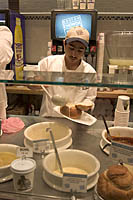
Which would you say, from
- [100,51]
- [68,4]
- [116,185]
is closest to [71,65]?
[100,51]

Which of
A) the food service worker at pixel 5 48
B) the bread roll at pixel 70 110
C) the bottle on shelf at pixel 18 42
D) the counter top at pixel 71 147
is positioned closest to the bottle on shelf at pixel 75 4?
the bottle on shelf at pixel 18 42

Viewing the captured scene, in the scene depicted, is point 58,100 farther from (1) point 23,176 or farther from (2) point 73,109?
(1) point 23,176

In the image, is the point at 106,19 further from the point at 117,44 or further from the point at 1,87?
the point at 1,87

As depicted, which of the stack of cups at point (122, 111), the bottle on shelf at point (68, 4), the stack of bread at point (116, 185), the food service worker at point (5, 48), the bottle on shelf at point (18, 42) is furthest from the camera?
the bottle on shelf at point (18, 42)

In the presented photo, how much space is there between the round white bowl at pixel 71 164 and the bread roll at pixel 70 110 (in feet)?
0.59

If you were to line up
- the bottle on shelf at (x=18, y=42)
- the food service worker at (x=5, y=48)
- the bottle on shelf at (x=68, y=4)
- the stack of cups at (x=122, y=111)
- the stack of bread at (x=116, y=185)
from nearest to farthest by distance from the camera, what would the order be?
1. the stack of bread at (x=116, y=185)
2. the food service worker at (x=5, y=48)
3. the stack of cups at (x=122, y=111)
4. the bottle on shelf at (x=68, y=4)
5. the bottle on shelf at (x=18, y=42)

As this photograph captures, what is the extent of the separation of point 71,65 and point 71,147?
1.02 metres

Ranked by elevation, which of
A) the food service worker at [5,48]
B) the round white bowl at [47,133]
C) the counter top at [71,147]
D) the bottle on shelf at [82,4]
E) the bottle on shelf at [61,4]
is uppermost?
the bottle on shelf at [61,4]

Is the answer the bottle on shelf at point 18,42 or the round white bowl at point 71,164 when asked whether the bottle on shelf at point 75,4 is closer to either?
the bottle on shelf at point 18,42

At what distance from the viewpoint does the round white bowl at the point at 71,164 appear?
773 mm

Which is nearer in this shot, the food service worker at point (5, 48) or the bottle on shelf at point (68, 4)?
the food service worker at point (5, 48)

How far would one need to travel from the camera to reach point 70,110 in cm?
102

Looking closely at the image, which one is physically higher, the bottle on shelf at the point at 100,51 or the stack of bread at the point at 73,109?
the bottle on shelf at the point at 100,51

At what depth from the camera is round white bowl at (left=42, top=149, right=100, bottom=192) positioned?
77 cm
